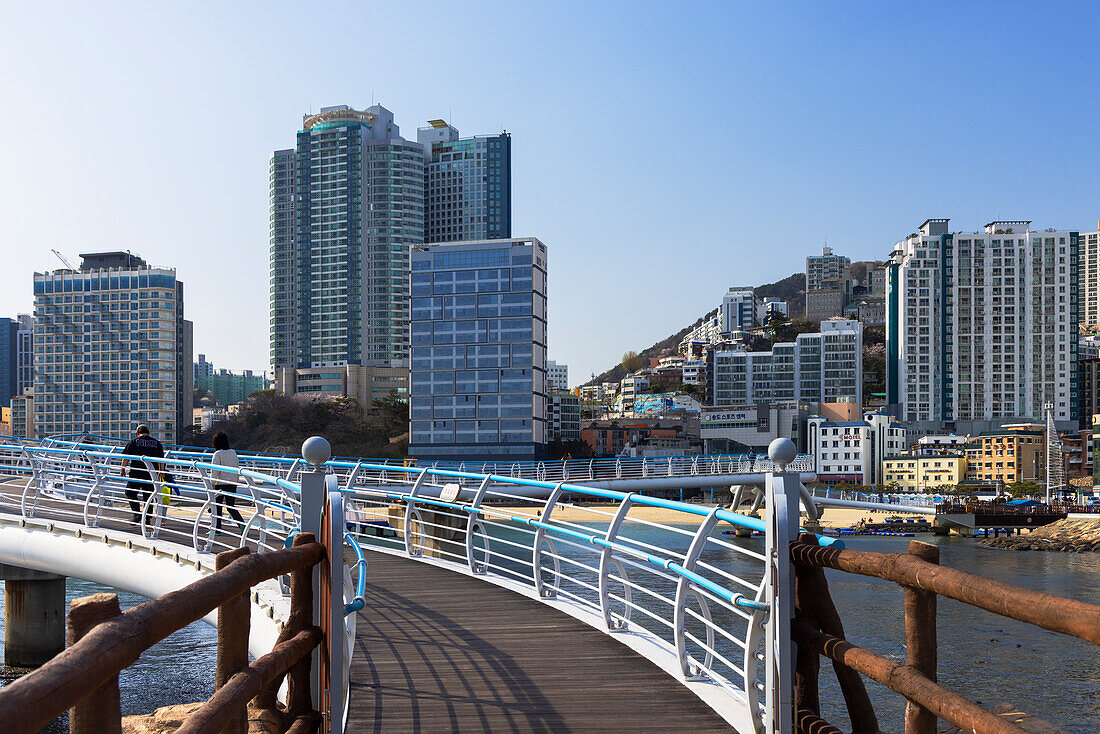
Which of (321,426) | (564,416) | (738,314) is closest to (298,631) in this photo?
(321,426)

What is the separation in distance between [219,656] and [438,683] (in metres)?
2.86

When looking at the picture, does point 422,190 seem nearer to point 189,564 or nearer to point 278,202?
point 278,202

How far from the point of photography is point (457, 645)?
21.9 feet

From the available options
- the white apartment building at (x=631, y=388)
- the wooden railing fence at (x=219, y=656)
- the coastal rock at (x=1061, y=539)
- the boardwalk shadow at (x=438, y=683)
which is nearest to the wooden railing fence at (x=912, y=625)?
the boardwalk shadow at (x=438, y=683)

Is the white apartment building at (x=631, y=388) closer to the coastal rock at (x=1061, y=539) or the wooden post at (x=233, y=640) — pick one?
the coastal rock at (x=1061, y=539)

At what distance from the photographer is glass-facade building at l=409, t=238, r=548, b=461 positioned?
314ft

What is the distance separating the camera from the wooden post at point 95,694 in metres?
1.90

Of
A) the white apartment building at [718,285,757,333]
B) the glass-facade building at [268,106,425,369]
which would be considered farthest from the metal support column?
the white apartment building at [718,285,757,333]

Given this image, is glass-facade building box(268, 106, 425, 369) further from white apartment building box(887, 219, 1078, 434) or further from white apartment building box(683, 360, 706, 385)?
white apartment building box(887, 219, 1078, 434)

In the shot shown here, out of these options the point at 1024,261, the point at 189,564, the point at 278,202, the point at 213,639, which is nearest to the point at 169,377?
the point at 278,202

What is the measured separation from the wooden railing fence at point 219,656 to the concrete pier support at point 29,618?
14.9m

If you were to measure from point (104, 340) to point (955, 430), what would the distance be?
105477 mm

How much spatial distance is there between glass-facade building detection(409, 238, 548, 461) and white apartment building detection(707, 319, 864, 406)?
43137 mm

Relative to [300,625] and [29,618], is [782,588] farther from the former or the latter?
[29,618]
